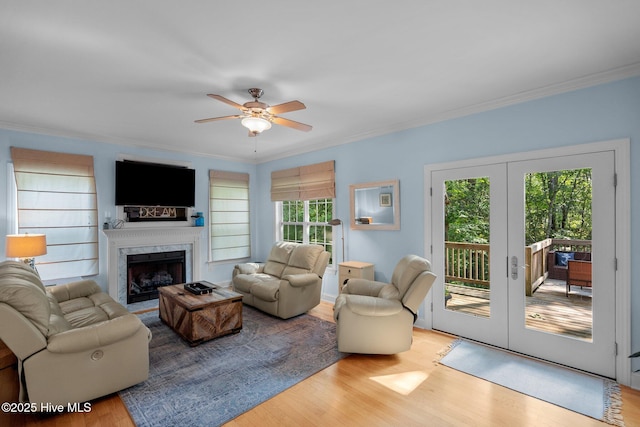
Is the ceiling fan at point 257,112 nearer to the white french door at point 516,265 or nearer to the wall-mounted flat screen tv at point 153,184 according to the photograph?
the white french door at point 516,265

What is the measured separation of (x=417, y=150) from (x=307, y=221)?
2.43 metres

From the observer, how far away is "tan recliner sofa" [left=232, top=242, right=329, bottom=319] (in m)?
4.09

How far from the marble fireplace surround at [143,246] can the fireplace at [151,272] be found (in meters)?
0.08

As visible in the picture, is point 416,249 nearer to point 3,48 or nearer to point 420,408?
point 420,408

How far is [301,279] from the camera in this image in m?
4.14

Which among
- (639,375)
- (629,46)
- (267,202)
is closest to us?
(629,46)

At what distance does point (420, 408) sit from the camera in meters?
2.26

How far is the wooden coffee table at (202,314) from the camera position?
328cm

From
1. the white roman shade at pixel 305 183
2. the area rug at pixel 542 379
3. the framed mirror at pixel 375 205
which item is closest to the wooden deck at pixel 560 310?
the area rug at pixel 542 379

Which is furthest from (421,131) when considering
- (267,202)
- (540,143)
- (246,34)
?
(267,202)

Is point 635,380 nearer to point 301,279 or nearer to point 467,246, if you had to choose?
point 467,246

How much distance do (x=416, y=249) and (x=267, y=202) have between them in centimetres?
337

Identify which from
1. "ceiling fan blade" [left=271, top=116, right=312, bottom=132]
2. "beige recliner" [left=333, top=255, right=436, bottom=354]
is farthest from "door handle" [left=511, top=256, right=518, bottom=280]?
"ceiling fan blade" [left=271, top=116, right=312, bottom=132]

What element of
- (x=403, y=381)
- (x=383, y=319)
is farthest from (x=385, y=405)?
(x=383, y=319)
